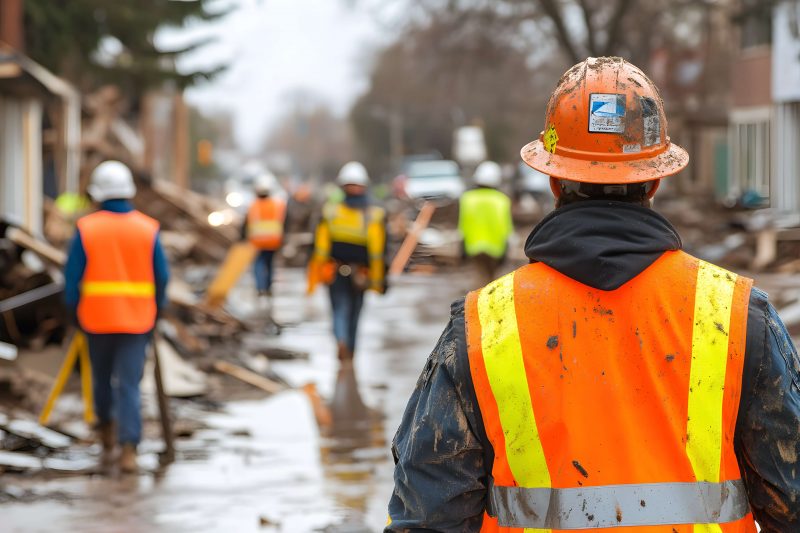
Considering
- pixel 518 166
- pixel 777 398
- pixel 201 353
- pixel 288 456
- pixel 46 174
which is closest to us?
pixel 777 398

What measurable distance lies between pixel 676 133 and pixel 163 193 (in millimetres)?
18939

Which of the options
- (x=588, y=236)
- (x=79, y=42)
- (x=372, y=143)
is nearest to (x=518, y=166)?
(x=79, y=42)

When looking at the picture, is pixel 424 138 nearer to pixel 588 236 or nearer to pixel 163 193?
pixel 163 193

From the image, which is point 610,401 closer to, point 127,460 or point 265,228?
point 127,460

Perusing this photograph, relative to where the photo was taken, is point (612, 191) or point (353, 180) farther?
point (353, 180)

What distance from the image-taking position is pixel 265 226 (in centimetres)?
1942

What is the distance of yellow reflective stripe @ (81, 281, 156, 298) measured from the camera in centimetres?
855

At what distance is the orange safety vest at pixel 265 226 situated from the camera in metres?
19.4

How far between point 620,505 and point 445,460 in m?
0.35

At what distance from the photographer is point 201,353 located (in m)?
13.4

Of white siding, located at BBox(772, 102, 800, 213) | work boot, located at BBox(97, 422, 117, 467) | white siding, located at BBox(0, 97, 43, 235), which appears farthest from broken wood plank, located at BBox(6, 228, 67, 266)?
white siding, located at BBox(772, 102, 800, 213)

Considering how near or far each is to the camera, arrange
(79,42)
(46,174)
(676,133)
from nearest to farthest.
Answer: (79,42)
(46,174)
(676,133)

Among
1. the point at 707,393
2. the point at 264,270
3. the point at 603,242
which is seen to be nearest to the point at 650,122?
the point at 603,242

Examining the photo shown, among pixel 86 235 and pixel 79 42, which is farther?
pixel 79 42
